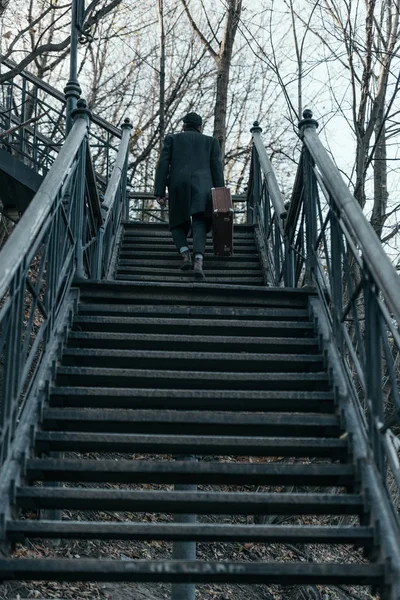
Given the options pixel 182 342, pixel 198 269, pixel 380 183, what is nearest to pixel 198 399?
pixel 182 342

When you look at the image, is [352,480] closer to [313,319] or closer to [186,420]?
[186,420]

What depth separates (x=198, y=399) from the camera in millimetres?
3889

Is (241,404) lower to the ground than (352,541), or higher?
higher

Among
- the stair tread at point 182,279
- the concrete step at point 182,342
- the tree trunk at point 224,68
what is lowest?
the concrete step at point 182,342

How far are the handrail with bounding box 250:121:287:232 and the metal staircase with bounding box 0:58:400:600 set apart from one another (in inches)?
40.3

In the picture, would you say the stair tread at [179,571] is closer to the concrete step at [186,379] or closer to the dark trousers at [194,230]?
the concrete step at [186,379]

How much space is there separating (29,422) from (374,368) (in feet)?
4.87

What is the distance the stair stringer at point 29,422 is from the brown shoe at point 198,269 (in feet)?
7.02

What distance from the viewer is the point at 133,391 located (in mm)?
3855

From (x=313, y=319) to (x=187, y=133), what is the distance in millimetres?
3353

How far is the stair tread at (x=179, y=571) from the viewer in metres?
2.79

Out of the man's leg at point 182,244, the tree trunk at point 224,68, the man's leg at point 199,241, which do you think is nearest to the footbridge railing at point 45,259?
the man's leg at point 182,244

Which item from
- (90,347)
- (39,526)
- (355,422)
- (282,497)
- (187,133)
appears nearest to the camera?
(39,526)

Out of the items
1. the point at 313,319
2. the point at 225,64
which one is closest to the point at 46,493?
the point at 313,319
